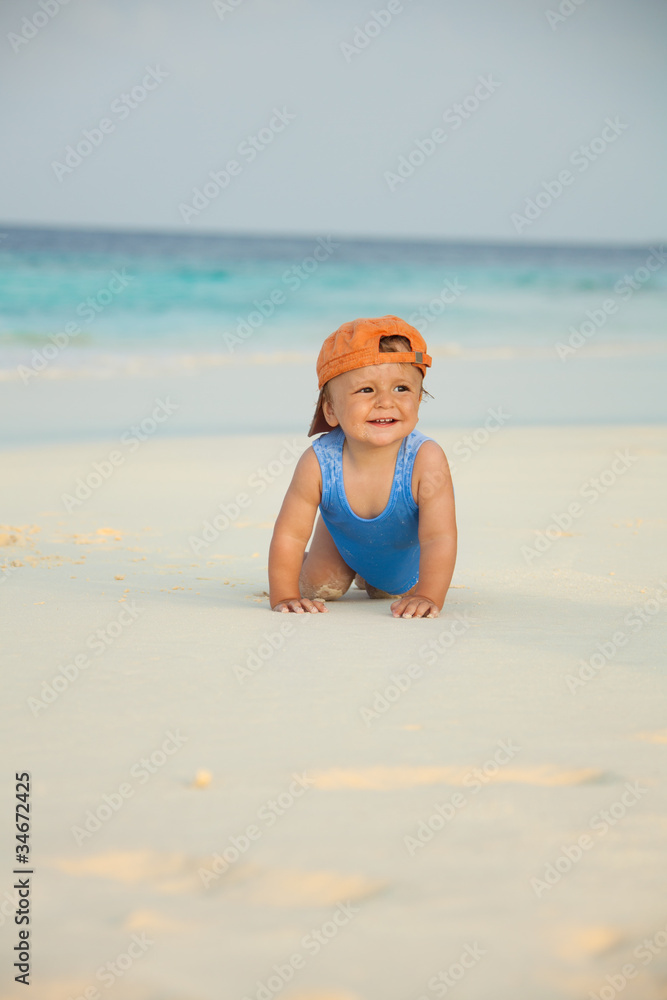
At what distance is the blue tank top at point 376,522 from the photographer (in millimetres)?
3545

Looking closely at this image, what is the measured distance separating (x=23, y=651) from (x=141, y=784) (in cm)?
100

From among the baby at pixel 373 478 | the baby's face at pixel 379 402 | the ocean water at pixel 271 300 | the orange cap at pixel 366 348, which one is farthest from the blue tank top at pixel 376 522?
the ocean water at pixel 271 300

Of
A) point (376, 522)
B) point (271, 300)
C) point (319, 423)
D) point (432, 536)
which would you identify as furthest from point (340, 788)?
point (271, 300)

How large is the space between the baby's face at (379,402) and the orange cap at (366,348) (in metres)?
0.03

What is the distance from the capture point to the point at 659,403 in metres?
9.57

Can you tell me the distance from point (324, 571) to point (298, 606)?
22.3 inches

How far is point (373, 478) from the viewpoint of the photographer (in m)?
3.56

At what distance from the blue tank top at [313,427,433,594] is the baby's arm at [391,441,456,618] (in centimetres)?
5

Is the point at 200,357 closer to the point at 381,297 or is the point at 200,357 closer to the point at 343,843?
the point at 381,297

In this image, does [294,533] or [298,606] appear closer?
[298,606]

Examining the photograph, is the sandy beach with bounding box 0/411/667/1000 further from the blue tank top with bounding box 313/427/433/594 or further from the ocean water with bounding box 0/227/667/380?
the ocean water with bounding box 0/227/667/380

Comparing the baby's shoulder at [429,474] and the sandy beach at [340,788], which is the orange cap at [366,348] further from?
the sandy beach at [340,788]

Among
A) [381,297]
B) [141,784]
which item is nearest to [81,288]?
[381,297]

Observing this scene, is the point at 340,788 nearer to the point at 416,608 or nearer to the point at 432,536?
the point at 416,608
